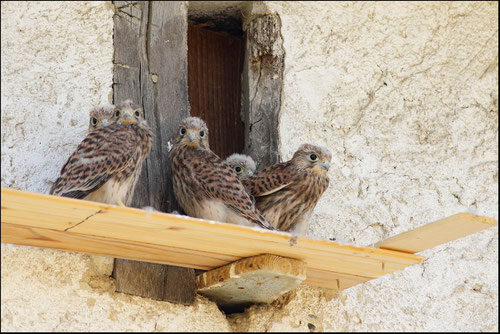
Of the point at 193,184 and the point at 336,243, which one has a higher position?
the point at 193,184

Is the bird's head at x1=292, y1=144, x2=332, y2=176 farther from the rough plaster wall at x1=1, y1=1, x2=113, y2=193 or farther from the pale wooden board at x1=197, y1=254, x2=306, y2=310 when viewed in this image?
the rough plaster wall at x1=1, y1=1, x2=113, y2=193

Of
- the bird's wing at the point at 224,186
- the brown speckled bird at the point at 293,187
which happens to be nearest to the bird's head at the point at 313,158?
the brown speckled bird at the point at 293,187

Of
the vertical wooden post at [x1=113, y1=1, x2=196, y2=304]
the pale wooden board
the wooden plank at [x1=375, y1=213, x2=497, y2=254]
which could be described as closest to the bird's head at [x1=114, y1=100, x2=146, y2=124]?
the vertical wooden post at [x1=113, y1=1, x2=196, y2=304]

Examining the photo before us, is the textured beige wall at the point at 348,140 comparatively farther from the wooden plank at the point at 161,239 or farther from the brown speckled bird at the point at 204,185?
the brown speckled bird at the point at 204,185

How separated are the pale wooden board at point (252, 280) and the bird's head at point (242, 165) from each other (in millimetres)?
677

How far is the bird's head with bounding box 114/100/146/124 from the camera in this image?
3694mm

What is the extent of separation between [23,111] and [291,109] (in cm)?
134

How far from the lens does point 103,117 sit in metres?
3.72

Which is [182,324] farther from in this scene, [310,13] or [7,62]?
[310,13]

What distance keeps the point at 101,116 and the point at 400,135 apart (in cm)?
157

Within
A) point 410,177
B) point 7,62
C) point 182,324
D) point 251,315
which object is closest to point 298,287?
point 251,315

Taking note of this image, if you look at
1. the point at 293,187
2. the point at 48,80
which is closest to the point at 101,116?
the point at 48,80

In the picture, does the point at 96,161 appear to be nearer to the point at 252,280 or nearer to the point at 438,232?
the point at 252,280

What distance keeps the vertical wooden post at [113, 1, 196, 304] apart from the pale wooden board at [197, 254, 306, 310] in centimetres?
13
